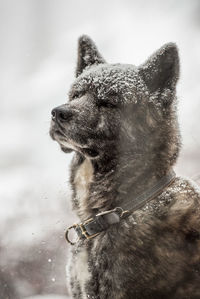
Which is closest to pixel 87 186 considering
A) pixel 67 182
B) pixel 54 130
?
pixel 67 182

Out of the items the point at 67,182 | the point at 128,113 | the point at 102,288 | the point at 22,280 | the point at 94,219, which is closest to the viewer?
the point at 102,288

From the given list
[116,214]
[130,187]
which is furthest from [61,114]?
[116,214]

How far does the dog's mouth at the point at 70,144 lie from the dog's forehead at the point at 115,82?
0.54 metres

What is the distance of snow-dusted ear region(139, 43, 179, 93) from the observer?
9.59 feet

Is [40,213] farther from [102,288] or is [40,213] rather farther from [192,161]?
[102,288]

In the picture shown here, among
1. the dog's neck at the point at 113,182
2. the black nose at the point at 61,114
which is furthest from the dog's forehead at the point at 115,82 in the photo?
the dog's neck at the point at 113,182

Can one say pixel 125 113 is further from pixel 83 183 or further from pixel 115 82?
pixel 83 183

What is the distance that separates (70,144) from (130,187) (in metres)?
0.75

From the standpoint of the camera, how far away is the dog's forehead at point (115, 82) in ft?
9.93

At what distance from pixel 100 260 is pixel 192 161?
24.7ft

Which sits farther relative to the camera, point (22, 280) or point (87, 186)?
point (22, 280)

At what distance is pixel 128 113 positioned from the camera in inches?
119

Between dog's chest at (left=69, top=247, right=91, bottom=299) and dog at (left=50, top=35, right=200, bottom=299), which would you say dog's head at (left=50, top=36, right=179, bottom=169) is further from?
dog's chest at (left=69, top=247, right=91, bottom=299)

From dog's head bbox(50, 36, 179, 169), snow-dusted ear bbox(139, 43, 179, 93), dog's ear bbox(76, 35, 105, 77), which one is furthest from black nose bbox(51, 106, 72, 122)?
dog's ear bbox(76, 35, 105, 77)
